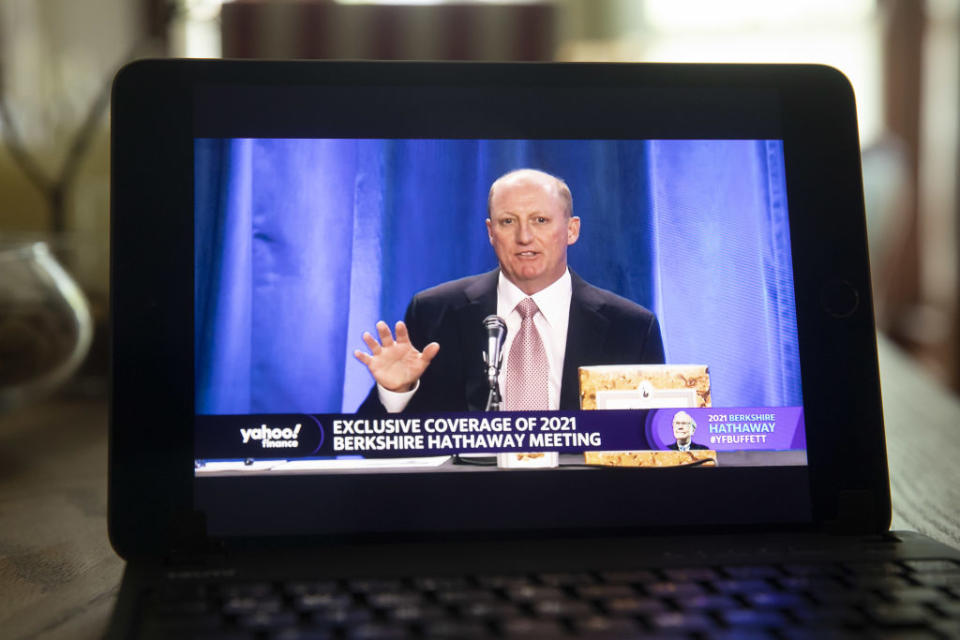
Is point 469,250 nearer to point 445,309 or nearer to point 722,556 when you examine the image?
point 445,309

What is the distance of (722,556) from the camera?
15.3 inches

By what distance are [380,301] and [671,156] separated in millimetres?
195

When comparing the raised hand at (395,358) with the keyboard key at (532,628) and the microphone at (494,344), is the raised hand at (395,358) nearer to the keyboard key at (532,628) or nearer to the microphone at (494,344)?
the microphone at (494,344)

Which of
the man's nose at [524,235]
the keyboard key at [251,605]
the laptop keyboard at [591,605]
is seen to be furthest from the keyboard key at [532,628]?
the man's nose at [524,235]

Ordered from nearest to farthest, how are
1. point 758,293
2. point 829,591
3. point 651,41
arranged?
point 829,591, point 758,293, point 651,41

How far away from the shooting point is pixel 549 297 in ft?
1.47

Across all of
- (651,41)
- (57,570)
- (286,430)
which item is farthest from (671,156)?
(651,41)

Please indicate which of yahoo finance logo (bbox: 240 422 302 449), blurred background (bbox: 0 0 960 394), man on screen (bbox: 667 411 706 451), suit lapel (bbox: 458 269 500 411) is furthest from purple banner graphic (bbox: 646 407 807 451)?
blurred background (bbox: 0 0 960 394)

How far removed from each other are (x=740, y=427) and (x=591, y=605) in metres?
0.16

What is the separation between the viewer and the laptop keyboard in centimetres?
31

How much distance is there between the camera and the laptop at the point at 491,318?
0.41 meters

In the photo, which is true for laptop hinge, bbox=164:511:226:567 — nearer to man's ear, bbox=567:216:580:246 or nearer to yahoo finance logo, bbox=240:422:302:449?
yahoo finance logo, bbox=240:422:302:449

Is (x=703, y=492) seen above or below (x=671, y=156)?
below

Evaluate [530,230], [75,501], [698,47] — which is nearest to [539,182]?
[530,230]
